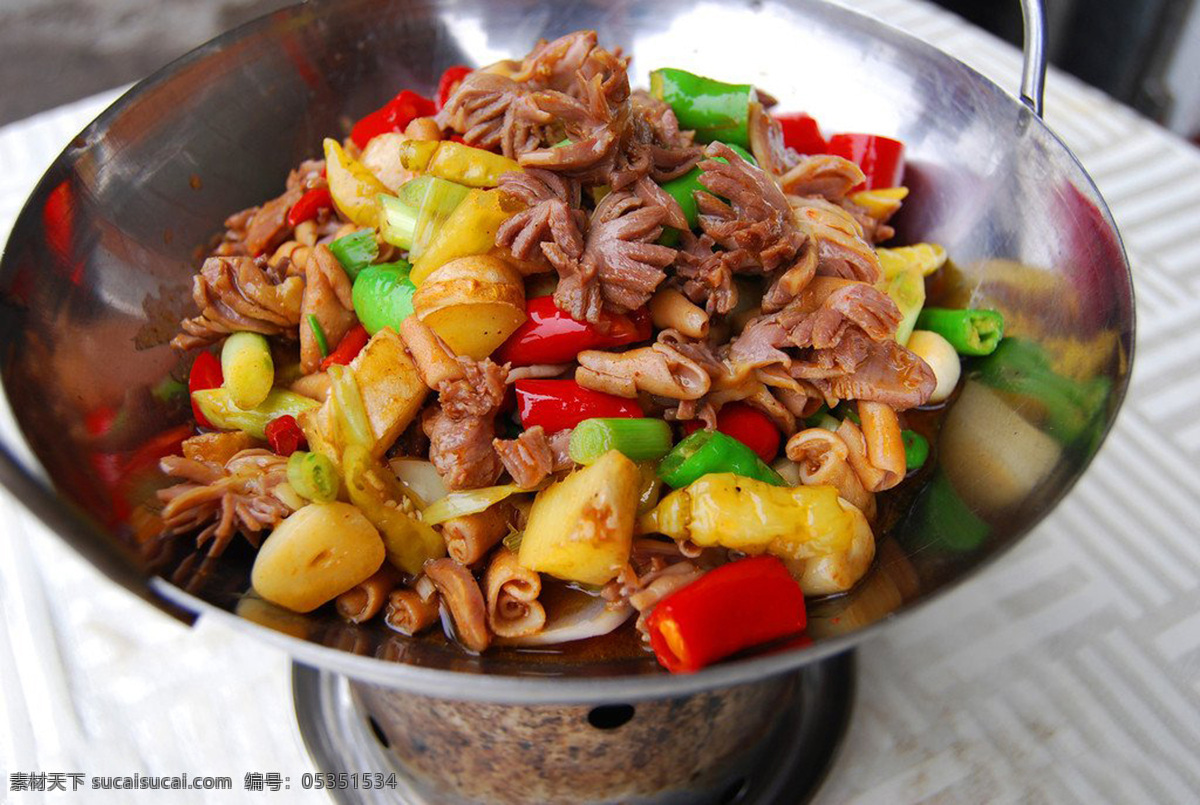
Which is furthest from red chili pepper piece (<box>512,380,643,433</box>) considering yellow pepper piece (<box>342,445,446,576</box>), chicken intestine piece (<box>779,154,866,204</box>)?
chicken intestine piece (<box>779,154,866,204</box>)

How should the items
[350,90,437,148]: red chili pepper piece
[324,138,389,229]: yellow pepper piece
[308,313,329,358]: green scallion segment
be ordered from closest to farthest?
[308,313,329,358]: green scallion segment → [324,138,389,229]: yellow pepper piece → [350,90,437,148]: red chili pepper piece

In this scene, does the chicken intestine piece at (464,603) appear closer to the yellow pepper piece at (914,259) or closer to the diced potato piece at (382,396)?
the diced potato piece at (382,396)

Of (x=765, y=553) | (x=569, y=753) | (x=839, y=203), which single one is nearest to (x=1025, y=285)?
(x=839, y=203)

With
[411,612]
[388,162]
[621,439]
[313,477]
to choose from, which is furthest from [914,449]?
[388,162]

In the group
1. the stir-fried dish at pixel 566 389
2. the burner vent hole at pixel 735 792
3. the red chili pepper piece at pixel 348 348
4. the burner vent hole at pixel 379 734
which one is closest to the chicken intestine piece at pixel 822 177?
the stir-fried dish at pixel 566 389

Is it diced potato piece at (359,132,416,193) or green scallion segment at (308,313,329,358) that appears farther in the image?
diced potato piece at (359,132,416,193)

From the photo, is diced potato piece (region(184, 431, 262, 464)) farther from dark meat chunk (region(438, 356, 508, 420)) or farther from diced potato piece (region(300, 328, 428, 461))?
dark meat chunk (region(438, 356, 508, 420))

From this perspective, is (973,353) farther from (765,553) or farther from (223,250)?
(223,250)
